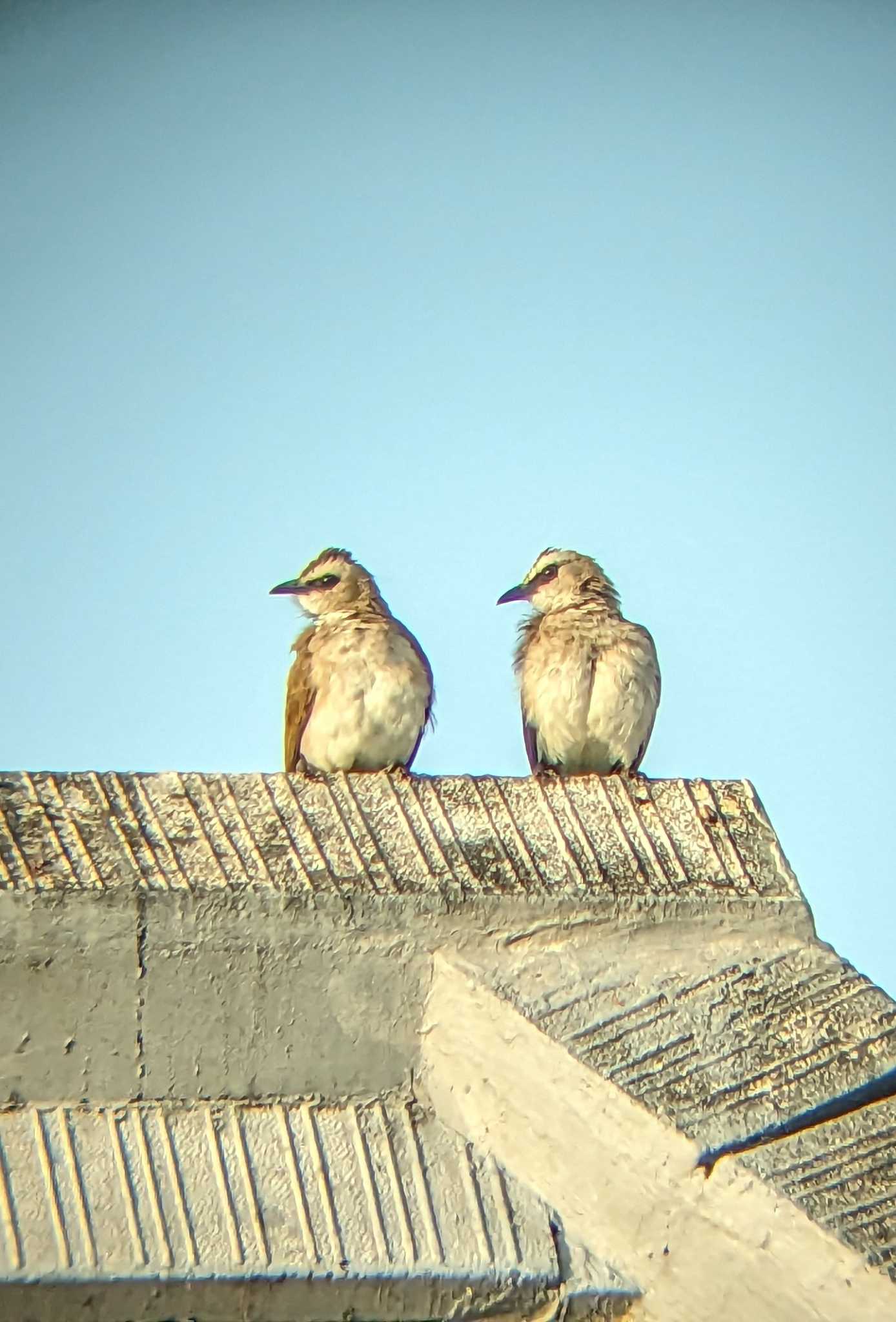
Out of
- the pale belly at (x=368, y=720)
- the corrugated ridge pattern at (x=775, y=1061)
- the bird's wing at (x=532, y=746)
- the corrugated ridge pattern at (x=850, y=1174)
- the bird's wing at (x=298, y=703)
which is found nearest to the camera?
the corrugated ridge pattern at (x=850, y=1174)

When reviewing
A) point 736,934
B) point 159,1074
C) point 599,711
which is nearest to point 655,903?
point 736,934

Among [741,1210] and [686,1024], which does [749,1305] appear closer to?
[741,1210]

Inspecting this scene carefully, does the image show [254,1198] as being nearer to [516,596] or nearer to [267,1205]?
[267,1205]

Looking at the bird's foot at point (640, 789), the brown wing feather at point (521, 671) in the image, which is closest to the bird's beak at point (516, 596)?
the brown wing feather at point (521, 671)

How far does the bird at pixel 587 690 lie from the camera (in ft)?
24.3

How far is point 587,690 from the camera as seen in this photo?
292 inches

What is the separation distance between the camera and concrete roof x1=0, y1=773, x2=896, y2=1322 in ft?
10.1

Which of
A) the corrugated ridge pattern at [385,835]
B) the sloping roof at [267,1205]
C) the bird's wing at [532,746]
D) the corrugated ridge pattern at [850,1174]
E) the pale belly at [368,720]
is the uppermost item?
the bird's wing at [532,746]

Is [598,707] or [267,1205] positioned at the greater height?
[598,707]

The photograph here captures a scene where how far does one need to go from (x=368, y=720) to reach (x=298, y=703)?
497 mm

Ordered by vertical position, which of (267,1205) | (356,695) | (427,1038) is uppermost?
(356,695)

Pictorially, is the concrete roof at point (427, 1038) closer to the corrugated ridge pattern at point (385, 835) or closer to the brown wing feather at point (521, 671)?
the corrugated ridge pattern at point (385, 835)

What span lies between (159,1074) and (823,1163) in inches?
52.0

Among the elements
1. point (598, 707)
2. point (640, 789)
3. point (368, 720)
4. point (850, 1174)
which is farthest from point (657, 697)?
point (850, 1174)
